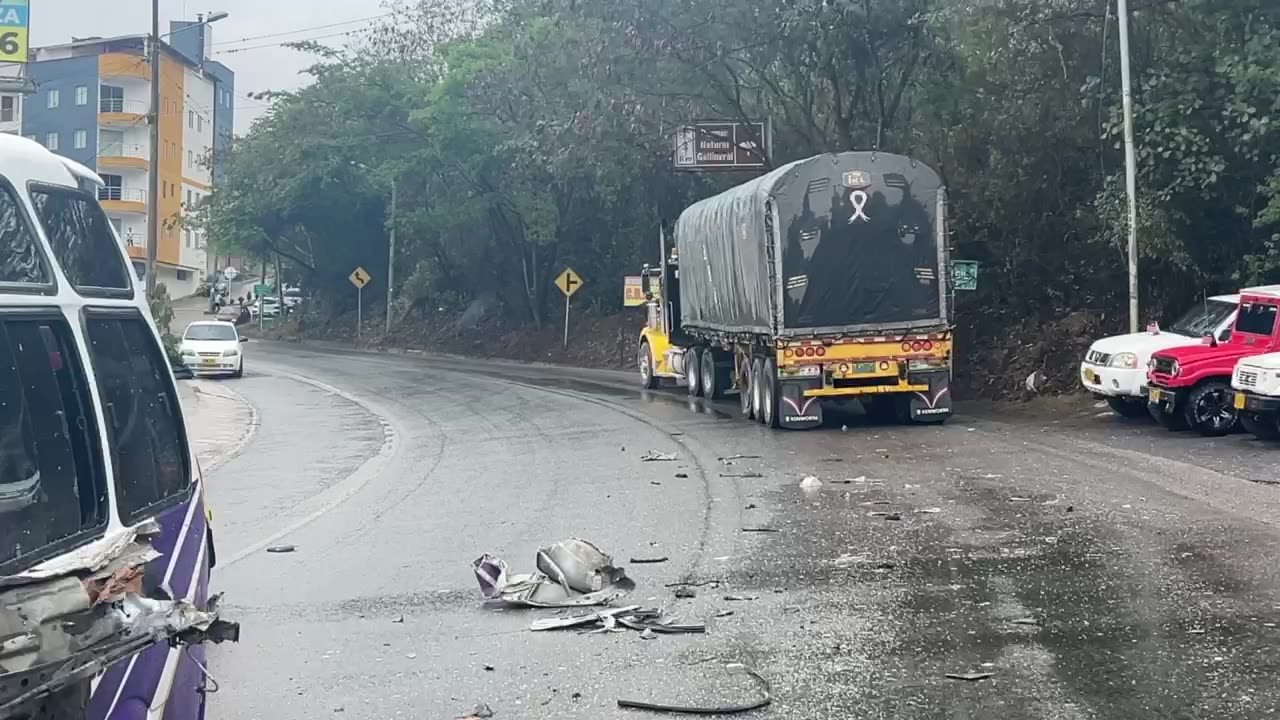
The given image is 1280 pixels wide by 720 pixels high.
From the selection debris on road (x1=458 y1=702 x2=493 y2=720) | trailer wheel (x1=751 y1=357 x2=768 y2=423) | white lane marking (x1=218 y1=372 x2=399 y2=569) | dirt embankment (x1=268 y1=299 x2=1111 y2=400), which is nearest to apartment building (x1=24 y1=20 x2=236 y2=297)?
dirt embankment (x1=268 y1=299 x2=1111 y2=400)

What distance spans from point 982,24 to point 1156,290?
232 inches

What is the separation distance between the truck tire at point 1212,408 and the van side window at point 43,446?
16231mm

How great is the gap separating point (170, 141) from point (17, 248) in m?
76.9

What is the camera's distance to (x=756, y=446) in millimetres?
18234

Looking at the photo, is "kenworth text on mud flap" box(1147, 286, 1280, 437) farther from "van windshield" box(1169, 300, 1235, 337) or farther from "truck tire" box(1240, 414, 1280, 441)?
"van windshield" box(1169, 300, 1235, 337)

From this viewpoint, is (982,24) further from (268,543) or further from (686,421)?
(268,543)

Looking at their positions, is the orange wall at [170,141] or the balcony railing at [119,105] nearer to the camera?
the balcony railing at [119,105]

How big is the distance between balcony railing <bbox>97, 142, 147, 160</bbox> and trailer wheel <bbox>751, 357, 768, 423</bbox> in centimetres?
4914

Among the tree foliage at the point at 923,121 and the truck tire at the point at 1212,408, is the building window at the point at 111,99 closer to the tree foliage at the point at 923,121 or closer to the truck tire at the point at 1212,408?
the tree foliage at the point at 923,121

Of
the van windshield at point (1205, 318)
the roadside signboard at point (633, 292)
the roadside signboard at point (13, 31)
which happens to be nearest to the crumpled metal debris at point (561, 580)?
the van windshield at point (1205, 318)

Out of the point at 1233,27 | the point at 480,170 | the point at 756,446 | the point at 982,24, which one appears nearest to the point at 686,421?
the point at 756,446

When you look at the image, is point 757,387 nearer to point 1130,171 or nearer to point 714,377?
point 714,377

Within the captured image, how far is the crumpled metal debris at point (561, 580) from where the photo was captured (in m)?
8.95

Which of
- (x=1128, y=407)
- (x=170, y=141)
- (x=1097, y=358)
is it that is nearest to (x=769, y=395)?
(x=1097, y=358)
